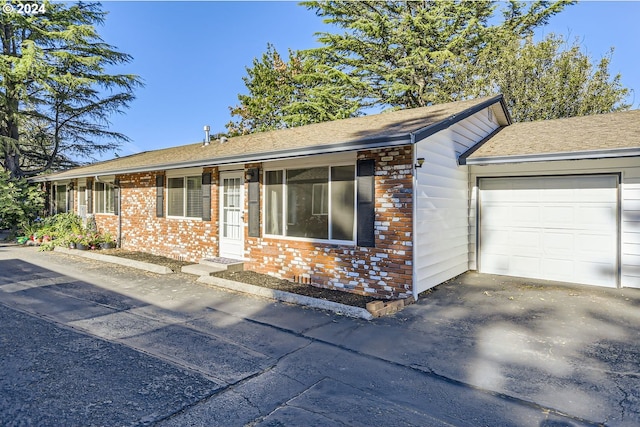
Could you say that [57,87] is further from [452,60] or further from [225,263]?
[452,60]

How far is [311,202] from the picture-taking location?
7.21 m

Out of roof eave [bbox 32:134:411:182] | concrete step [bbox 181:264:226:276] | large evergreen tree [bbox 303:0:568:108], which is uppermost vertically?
large evergreen tree [bbox 303:0:568:108]

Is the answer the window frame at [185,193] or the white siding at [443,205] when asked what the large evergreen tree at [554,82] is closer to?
the white siding at [443,205]

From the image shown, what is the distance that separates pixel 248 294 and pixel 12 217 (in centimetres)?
1360

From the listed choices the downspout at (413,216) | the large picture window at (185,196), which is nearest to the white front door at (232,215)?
the large picture window at (185,196)

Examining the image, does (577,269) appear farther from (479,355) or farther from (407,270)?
(479,355)

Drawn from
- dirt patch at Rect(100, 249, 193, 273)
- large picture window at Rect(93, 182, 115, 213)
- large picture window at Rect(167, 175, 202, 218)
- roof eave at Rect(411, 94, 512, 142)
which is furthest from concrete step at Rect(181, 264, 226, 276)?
large picture window at Rect(93, 182, 115, 213)

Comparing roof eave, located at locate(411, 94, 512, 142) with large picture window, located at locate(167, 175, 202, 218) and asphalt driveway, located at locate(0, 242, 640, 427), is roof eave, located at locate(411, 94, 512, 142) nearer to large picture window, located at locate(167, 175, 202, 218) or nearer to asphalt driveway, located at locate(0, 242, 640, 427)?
asphalt driveway, located at locate(0, 242, 640, 427)

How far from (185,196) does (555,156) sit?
8.59 metres

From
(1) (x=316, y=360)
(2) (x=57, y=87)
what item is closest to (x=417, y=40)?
(2) (x=57, y=87)

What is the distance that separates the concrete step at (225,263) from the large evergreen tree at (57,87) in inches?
493

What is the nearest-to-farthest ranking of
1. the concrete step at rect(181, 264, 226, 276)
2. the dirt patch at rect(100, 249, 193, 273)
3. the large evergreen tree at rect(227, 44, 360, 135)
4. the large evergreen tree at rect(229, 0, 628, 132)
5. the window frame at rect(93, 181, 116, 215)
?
1. the concrete step at rect(181, 264, 226, 276)
2. the dirt patch at rect(100, 249, 193, 273)
3. the window frame at rect(93, 181, 116, 215)
4. the large evergreen tree at rect(229, 0, 628, 132)
5. the large evergreen tree at rect(227, 44, 360, 135)

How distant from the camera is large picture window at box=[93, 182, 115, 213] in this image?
12.7m

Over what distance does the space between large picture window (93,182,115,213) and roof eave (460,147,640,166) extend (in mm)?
11219
